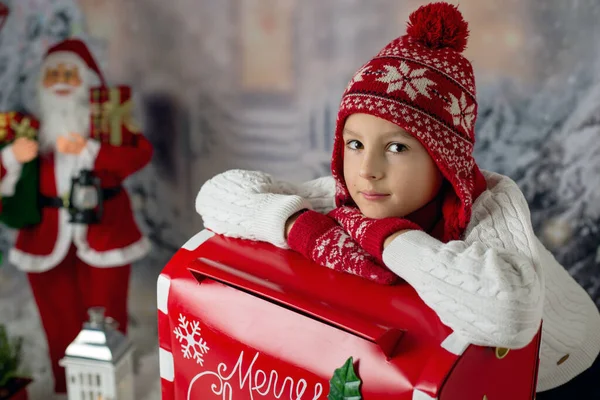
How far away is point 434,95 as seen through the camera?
972 millimetres

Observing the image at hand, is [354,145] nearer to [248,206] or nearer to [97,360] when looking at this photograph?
[248,206]

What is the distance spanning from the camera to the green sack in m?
1.88

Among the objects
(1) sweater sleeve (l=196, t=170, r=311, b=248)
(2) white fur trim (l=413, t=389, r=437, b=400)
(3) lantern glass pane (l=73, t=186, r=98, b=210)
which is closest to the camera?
(2) white fur trim (l=413, t=389, r=437, b=400)

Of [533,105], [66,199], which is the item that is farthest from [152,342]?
[533,105]

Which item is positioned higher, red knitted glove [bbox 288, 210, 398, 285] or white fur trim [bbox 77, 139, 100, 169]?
red knitted glove [bbox 288, 210, 398, 285]

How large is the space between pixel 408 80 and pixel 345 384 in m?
0.46

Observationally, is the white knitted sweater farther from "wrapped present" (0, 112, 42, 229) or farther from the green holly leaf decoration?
"wrapped present" (0, 112, 42, 229)

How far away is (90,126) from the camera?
1922 mm

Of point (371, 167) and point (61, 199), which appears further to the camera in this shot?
point (61, 199)

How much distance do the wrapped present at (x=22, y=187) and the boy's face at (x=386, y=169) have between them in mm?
1196

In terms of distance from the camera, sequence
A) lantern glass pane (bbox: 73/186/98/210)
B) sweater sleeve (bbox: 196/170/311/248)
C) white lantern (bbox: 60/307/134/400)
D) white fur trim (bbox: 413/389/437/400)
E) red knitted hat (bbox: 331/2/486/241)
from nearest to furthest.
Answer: white fur trim (bbox: 413/389/437/400), red knitted hat (bbox: 331/2/486/241), sweater sleeve (bbox: 196/170/311/248), white lantern (bbox: 60/307/134/400), lantern glass pane (bbox: 73/186/98/210)

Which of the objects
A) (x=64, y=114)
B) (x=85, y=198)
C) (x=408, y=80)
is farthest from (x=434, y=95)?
(x=64, y=114)

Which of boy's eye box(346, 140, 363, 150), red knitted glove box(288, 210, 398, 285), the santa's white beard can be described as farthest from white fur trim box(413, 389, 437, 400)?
the santa's white beard

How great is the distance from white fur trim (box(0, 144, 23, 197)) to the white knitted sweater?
0.91 metres
